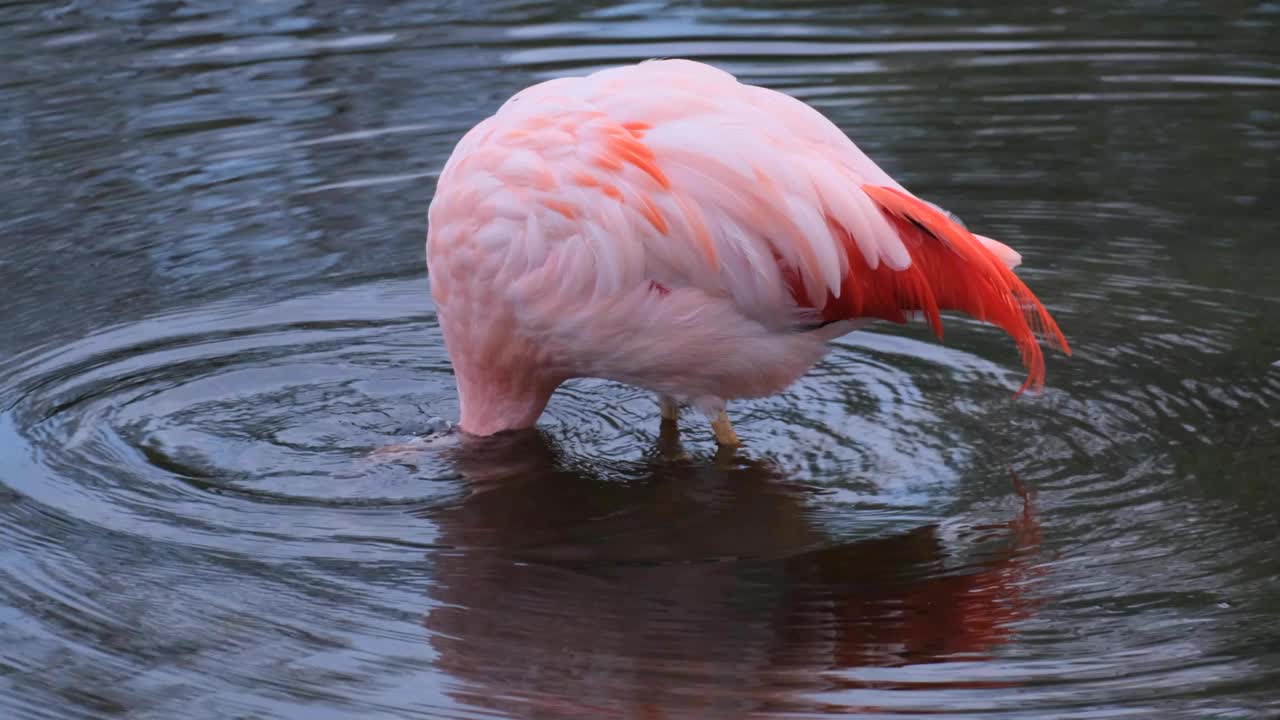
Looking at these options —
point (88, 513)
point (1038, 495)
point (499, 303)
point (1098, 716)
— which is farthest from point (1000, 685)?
point (88, 513)

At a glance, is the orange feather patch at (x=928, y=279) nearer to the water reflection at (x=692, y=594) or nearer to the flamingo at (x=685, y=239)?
the flamingo at (x=685, y=239)

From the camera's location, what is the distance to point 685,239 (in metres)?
3.47

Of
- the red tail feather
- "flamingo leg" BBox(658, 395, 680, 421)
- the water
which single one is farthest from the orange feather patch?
"flamingo leg" BBox(658, 395, 680, 421)

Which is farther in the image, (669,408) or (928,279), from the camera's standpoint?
(669,408)

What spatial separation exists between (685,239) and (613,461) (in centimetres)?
68

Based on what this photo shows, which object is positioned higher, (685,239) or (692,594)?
(685,239)

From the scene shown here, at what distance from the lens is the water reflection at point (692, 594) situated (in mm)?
2820

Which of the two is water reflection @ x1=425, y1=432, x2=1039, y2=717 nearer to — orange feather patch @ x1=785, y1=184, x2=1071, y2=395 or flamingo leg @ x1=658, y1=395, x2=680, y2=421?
flamingo leg @ x1=658, y1=395, x2=680, y2=421

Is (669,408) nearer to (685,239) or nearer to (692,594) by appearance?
(685,239)

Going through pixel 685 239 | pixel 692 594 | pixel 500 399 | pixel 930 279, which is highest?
pixel 685 239

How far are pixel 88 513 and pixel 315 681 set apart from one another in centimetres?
97

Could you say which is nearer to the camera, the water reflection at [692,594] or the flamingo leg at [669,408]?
the water reflection at [692,594]

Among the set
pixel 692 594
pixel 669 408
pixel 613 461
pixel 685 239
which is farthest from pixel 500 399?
pixel 692 594

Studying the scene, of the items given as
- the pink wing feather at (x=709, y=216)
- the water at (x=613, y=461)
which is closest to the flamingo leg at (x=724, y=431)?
the water at (x=613, y=461)
